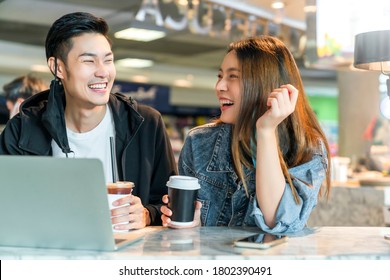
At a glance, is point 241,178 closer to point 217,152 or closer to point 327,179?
point 217,152

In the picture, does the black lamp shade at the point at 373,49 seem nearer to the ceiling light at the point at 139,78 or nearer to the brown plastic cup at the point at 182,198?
the brown plastic cup at the point at 182,198

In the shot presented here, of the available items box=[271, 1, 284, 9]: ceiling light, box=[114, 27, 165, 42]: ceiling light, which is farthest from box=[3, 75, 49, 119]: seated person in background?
box=[114, 27, 165, 42]: ceiling light

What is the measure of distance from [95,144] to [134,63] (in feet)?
31.4

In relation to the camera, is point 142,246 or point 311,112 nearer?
point 142,246

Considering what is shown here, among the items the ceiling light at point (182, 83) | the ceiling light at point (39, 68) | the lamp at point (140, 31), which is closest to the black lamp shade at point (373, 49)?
the lamp at point (140, 31)

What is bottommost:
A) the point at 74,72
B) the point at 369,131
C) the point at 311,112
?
the point at 369,131

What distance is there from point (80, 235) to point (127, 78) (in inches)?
451

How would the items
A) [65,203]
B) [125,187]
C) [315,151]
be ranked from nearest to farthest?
1. [65,203]
2. [125,187]
3. [315,151]

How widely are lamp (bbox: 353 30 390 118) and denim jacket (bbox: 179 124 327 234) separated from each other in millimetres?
330

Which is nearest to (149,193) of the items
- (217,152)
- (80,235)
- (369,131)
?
(217,152)

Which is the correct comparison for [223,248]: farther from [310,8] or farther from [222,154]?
[310,8]

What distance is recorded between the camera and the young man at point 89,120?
2.08 meters

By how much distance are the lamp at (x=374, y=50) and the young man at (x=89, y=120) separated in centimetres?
82

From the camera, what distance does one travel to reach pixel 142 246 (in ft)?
4.69
